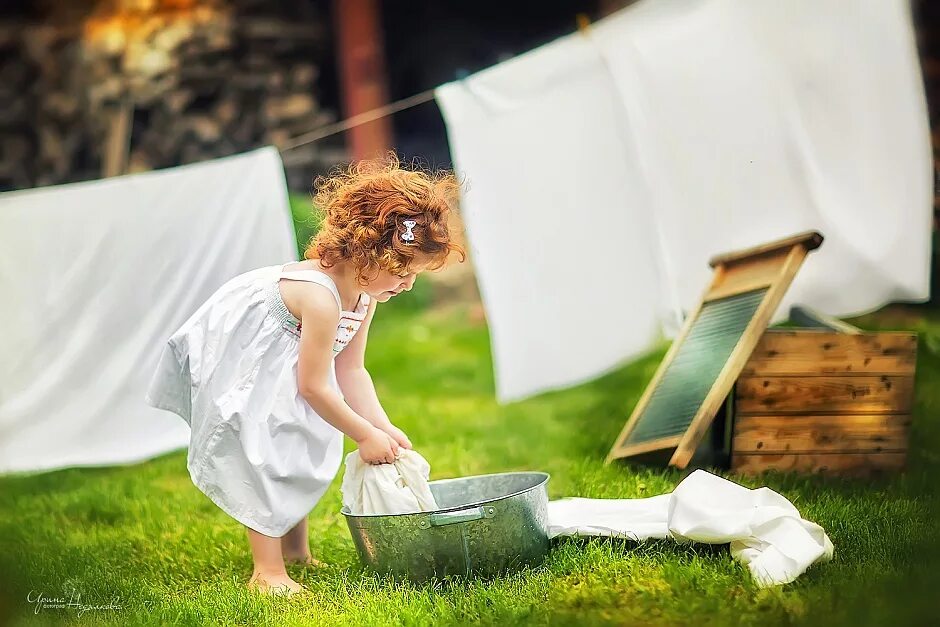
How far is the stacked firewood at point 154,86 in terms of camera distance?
4.32m

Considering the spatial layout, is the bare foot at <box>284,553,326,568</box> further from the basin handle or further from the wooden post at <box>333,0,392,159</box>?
the wooden post at <box>333,0,392,159</box>

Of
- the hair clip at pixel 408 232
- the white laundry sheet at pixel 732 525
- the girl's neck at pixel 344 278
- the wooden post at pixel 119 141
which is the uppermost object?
the wooden post at pixel 119 141

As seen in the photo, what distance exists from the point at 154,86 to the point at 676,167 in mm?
2913

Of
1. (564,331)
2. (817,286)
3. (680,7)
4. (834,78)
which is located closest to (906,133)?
(834,78)

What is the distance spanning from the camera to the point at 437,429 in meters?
2.52

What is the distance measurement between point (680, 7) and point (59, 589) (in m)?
1.63

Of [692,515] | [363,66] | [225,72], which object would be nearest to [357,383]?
[692,515]

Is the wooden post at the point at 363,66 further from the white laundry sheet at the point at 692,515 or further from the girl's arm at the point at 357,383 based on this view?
the white laundry sheet at the point at 692,515

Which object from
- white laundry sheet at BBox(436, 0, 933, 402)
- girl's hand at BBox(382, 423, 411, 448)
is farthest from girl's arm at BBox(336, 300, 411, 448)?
white laundry sheet at BBox(436, 0, 933, 402)

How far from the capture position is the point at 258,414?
1.62 metres

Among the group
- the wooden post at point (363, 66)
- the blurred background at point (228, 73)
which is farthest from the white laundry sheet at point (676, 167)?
the wooden post at point (363, 66)

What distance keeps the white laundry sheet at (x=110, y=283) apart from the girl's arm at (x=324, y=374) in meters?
0.39

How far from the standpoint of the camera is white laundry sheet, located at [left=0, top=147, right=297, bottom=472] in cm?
202

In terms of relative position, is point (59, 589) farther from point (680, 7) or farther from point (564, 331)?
point (680, 7)
